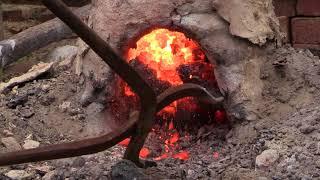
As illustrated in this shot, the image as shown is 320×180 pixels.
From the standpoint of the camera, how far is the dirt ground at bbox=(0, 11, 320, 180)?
242 cm

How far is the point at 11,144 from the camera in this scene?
269cm

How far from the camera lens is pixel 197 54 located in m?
3.02

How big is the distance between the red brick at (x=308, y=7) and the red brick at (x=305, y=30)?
0.12ft

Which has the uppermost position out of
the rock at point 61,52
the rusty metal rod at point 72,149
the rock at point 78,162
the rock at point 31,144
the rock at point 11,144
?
the rusty metal rod at point 72,149

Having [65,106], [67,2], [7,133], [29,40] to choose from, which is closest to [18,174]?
[7,133]

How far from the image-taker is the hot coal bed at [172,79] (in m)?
2.96

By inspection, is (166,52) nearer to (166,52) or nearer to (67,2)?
(166,52)

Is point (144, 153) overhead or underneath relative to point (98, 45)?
underneath

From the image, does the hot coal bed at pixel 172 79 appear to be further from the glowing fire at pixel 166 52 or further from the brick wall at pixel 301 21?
the brick wall at pixel 301 21

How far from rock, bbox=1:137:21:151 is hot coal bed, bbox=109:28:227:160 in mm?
541

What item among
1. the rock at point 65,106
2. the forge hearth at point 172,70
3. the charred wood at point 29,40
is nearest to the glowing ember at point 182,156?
the forge hearth at point 172,70

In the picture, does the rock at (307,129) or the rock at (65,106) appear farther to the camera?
the rock at (65,106)

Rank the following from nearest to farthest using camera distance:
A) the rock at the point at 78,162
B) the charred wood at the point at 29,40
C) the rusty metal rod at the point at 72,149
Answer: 1. the rusty metal rod at the point at 72,149
2. the rock at the point at 78,162
3. the charred wood at the point at 29,40

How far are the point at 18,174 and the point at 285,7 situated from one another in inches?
99.3
